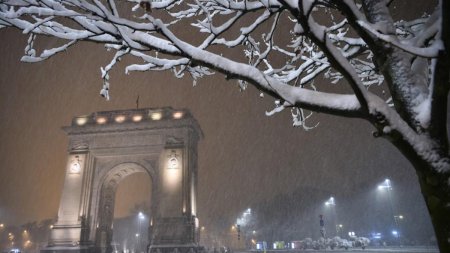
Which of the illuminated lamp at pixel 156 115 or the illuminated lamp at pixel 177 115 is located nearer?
the illuminated lamp at pixel 177 115

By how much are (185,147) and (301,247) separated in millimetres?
29213

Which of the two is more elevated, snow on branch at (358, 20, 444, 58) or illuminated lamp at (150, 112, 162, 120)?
illuminated lamp at (150, 112, 162, 120)

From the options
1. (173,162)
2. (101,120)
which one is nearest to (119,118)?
(101,120)

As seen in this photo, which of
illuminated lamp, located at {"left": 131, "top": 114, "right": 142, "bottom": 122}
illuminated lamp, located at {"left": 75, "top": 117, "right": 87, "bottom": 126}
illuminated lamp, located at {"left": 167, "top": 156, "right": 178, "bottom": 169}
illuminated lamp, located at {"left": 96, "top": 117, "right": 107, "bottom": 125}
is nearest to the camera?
illuminated lamp, located at {"left": 167, "top": 156, "right": 178, "bottom": 169}

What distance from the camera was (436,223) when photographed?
12.4ft

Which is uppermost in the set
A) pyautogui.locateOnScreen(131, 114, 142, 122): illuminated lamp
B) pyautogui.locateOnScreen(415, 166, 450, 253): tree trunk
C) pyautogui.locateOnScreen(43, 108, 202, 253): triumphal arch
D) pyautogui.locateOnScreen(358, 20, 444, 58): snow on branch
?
pyautogui.locateOnScreen(131, 114, 142, 122): illuminated lamp

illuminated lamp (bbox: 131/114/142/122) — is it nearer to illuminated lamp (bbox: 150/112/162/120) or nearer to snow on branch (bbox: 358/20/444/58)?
illuminated lamp (bbox: 150/112/162/120)

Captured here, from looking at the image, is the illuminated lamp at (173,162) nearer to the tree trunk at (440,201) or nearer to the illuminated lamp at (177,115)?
the illuminated lamp at (177,115)

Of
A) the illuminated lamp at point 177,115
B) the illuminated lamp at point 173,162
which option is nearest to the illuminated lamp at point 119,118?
the illuminated lamp at point 177,115

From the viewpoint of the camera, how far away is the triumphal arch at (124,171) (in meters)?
36.3

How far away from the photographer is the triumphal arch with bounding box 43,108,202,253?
36.3 meters

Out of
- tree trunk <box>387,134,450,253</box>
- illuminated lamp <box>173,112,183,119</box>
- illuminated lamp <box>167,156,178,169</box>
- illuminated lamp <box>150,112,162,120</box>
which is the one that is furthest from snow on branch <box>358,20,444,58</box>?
illuminated lamp <box>150,112,162,120</box>

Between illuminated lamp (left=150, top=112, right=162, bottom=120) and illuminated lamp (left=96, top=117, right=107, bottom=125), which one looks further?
illuminated lamp (left=96, top=117, right=107, bottom=125)

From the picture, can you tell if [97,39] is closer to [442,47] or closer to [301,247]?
[442,47]
